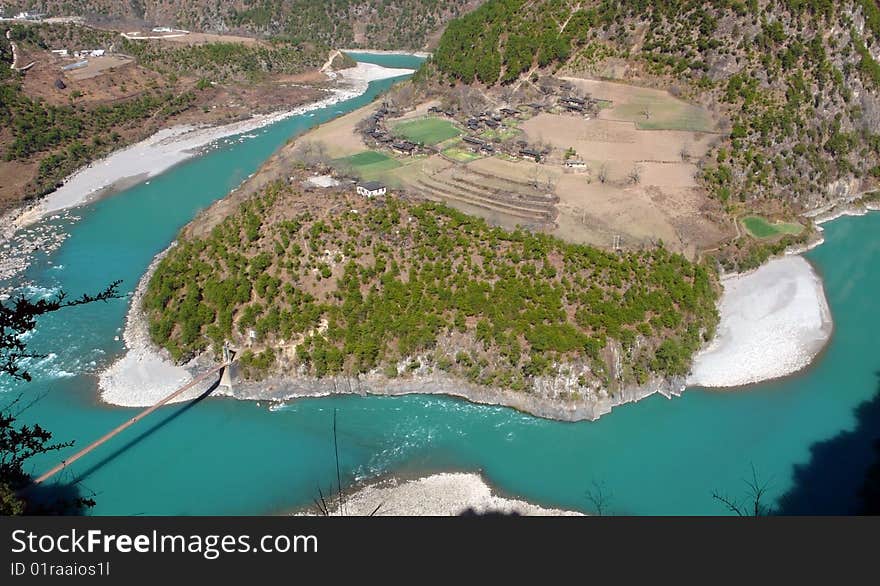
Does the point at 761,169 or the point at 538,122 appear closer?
the point at 761,169

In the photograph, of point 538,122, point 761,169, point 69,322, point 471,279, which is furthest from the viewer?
point 538,122

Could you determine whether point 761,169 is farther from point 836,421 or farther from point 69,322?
point 69,322

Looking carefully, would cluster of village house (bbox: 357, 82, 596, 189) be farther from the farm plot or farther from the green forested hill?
the green forested hill

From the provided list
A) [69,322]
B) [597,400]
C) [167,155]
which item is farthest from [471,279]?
[167,155]

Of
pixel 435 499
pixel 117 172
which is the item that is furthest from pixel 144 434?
pixel 117 172

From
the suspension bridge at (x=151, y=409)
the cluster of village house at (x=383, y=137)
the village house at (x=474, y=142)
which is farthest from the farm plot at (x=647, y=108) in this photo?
the suspension bridge at (x=151, y=409)

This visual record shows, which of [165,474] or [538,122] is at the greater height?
[538,122]
